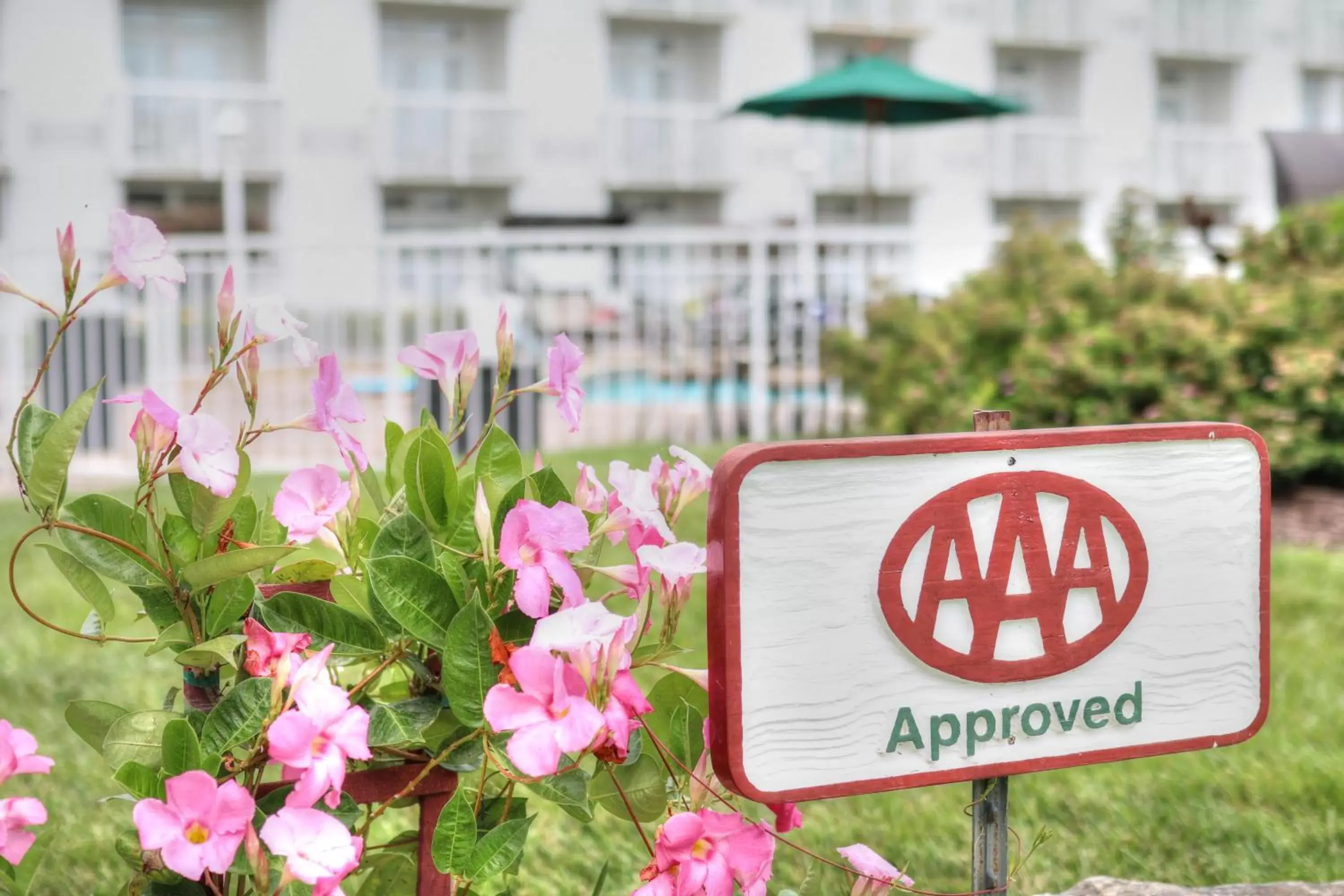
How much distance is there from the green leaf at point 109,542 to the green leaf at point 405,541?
0.51ft

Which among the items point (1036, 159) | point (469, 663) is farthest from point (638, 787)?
point (1036, 159)

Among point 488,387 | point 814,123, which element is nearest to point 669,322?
point 488,387

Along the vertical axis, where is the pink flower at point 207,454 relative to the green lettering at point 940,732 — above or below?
above

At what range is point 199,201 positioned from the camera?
16062 millimetres

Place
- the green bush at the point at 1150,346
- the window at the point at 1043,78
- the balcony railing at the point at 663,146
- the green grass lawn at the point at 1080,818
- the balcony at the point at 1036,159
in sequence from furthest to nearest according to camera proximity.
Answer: the window at the point at 1043,78 → the balcony at the point at 1036,159 → the balcony railing at the point at 663,146 → the green bush at the point at 1150,346 → the green grass lawn at the point at 1080,818

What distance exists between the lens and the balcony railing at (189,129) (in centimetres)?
1490

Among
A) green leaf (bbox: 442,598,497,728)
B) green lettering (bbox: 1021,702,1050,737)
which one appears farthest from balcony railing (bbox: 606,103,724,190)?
green leaf (bbox: 442,598,497,728)

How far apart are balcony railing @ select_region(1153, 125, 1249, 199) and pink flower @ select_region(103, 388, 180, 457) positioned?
1930 cm

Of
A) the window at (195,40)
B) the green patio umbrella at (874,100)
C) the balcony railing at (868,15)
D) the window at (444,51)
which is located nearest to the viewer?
the green patio umbrella at (874,100)

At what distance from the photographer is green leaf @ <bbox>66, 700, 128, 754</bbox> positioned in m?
0.96

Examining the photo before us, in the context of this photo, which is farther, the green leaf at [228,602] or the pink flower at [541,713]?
the green leaf at [228,602]

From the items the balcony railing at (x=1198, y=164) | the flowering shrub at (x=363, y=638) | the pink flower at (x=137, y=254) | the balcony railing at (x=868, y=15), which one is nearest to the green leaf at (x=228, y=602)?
the flowering shrub at (x=363, y=638)

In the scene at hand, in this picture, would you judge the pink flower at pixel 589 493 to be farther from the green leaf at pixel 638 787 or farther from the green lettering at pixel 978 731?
the green lettering at pixel 978 731

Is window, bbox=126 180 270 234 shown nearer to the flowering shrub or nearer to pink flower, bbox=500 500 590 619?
the flowering shrub
